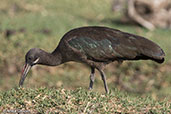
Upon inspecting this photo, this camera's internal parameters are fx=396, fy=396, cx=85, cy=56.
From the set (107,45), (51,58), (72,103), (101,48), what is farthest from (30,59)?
(72,103)

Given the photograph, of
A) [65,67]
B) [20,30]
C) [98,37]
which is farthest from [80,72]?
[98,37]

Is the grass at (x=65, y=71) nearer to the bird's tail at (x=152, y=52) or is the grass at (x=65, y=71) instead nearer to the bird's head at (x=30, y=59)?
the bird's head at (x=30, y=59)

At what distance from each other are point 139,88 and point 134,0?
244 inches

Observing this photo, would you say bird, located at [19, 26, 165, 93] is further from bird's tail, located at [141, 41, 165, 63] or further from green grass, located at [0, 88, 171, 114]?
green grass, located at [0, 88, 171, 114]

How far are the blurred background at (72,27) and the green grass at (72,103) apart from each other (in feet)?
5.57

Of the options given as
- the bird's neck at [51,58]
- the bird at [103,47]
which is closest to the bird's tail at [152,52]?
the bird at [103,47]

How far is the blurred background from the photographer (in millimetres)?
9922

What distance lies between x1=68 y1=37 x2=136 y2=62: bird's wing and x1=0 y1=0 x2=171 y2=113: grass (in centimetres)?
56

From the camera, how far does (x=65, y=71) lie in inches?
410

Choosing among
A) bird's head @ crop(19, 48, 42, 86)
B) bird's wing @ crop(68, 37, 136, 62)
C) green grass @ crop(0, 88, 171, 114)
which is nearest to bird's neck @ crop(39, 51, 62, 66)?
bird's head @ crop(19, 48, 42, 86)

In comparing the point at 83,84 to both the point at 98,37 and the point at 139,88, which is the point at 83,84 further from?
the point at 98,37

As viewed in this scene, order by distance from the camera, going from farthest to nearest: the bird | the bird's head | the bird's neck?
the bird's neck
the bird's head
the bird

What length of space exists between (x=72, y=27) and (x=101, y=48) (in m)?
6.91

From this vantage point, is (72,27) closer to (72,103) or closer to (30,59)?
(30,59)
